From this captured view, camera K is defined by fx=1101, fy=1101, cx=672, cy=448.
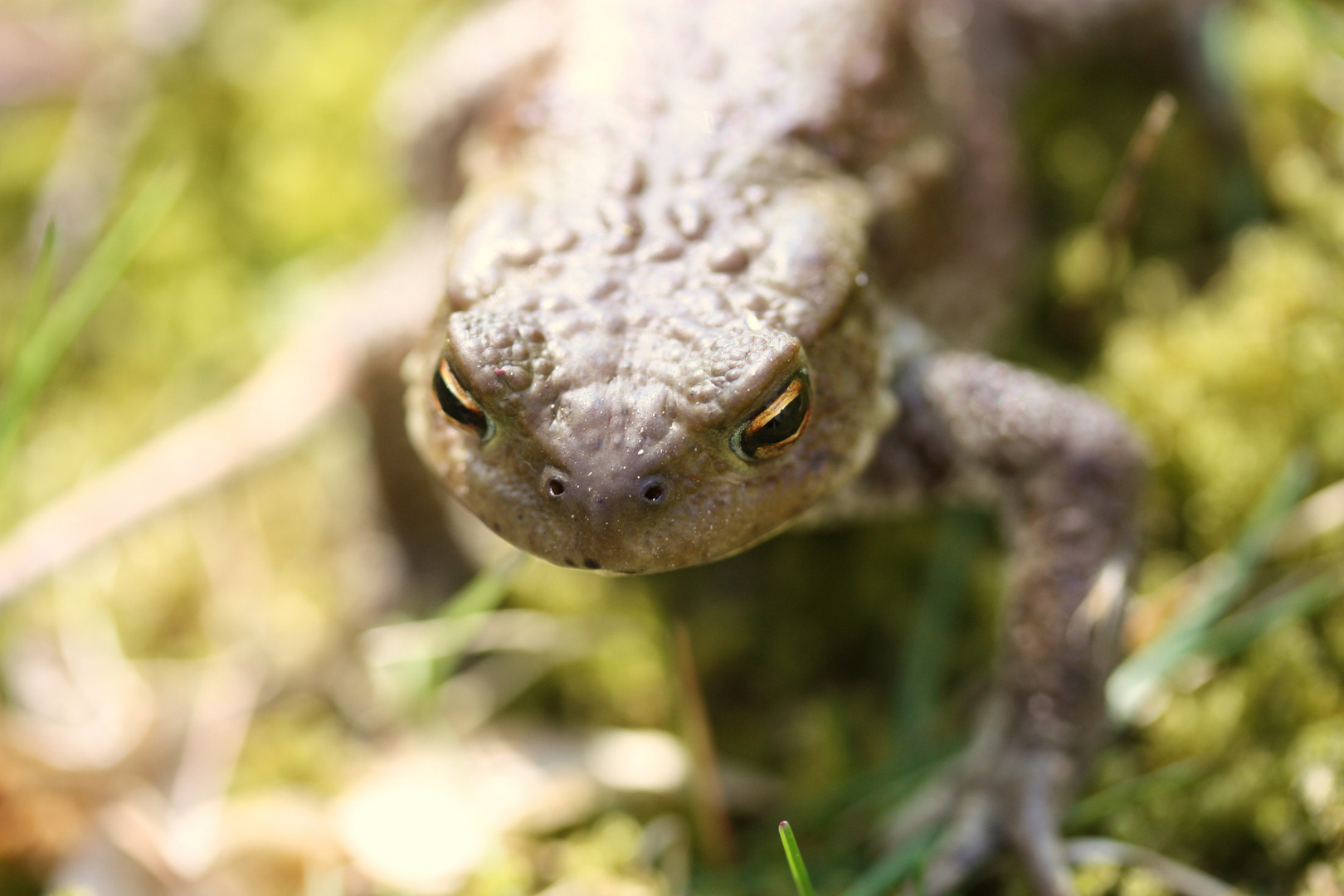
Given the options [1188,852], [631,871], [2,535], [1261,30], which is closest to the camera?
[1188,852]

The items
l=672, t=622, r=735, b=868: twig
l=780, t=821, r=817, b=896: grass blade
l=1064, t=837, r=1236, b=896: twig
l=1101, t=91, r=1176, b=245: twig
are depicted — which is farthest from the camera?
l=1101, t=91, r=1176, b=245: twig

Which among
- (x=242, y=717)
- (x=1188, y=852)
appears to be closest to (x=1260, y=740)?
(x=1188, y=852)

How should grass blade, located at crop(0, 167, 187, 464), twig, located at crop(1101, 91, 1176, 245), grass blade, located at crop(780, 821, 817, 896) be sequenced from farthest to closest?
twig, located at crop(1101, 91, 1176, 245) → grass blade, located at crop(0, 167, 187, 464) → grass blade, located at crop(780, 821, 817, 896)

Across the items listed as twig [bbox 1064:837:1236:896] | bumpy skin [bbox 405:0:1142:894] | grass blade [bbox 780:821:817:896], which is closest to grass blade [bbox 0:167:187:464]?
bumpy skin [bbox 405:0:1142:894]

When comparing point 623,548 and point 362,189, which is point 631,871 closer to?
point 623,548

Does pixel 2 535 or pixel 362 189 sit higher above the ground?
pixel 362 189

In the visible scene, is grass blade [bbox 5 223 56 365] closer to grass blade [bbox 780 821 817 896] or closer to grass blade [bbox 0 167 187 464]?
grass blade [bbox 0 167 187 464]
